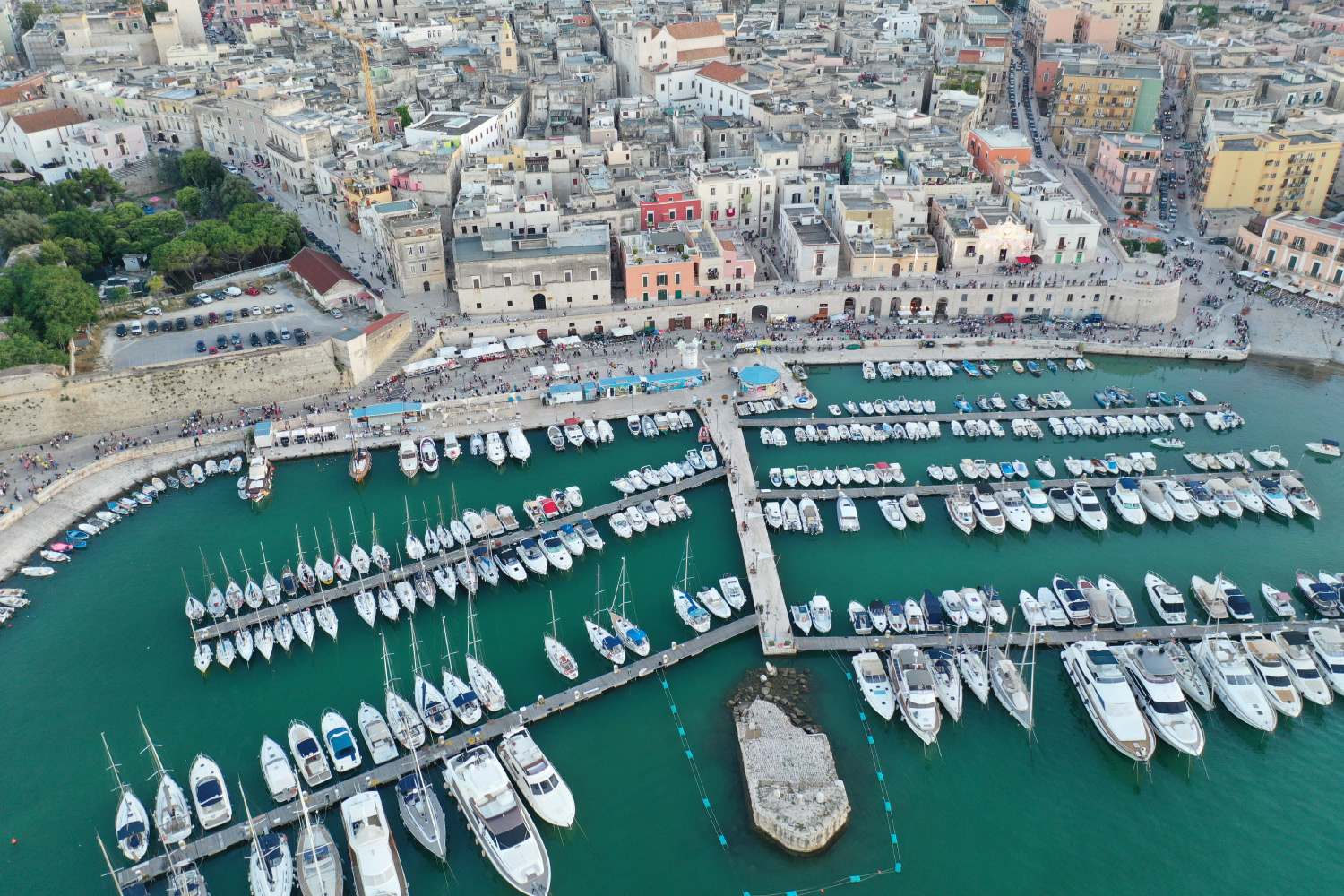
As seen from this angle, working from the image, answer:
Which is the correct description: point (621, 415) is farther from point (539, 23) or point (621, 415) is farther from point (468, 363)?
point (539, 23)

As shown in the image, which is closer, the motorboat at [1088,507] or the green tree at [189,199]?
the motorboat at [1088,507]

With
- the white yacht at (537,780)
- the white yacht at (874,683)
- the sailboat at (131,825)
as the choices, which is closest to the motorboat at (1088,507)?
the white yacht at (874,683)

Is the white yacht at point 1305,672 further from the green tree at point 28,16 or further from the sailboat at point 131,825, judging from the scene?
the green tree at point 28,16

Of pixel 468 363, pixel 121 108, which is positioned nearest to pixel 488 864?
pixel 468 363

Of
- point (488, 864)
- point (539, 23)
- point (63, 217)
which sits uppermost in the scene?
point (539, 23)

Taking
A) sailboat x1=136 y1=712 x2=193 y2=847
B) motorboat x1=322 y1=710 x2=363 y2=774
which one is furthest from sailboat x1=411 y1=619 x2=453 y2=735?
sailboat x1=136 y1=712 x2=193 y2=847

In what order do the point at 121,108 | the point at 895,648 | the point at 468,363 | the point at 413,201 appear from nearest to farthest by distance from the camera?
1. the point at 895,648
2. the point at 468,363
3. the point at 413,201
4. the point at 121,108

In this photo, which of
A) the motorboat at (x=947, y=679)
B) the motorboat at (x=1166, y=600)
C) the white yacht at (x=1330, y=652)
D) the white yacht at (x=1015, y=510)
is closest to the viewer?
the motorboat at (x=947, y=679)
